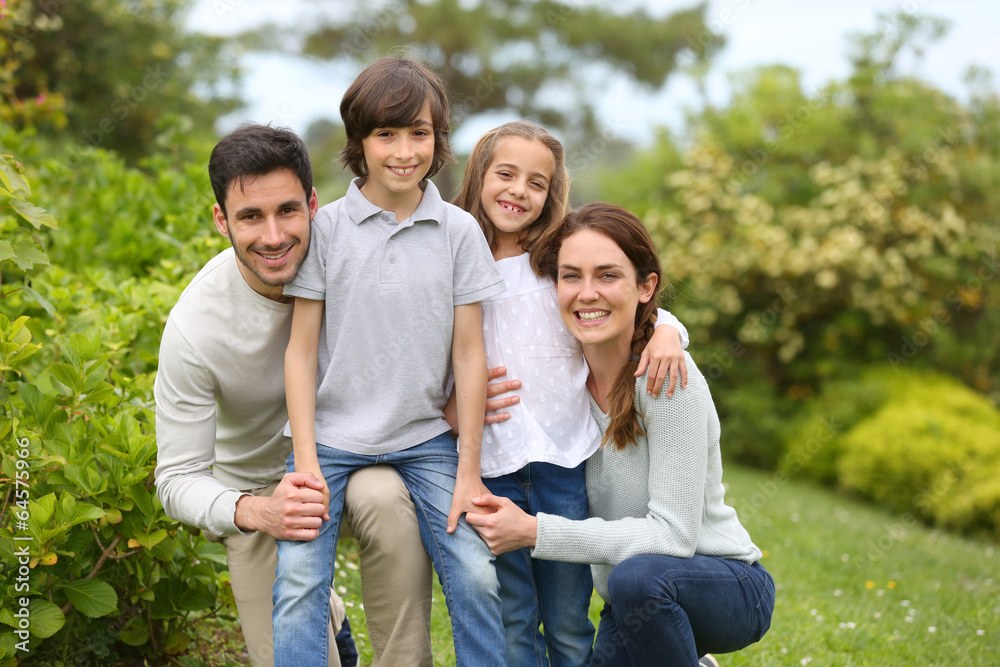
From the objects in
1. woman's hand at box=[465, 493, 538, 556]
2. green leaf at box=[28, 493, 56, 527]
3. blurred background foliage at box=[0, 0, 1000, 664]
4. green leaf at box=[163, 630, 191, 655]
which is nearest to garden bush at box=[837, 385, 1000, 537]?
blurred background foliage at box=[0, 0, 1000, 664]

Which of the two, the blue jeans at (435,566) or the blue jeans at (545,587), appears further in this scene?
the blue jeans at (545,587)

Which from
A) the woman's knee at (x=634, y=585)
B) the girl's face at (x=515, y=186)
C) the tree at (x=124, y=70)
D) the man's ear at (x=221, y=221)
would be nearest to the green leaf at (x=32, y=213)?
the man's ear at (x=221, y=221)

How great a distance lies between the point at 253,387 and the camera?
2471 mm

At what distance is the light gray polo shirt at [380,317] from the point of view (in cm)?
235

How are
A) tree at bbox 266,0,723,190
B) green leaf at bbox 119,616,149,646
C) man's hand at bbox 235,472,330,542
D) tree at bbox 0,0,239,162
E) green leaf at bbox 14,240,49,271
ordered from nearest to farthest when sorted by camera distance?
man's hand at bbox 235,472,330,542, green leaf at bbox 14,240,49,271, green leaf at bbox 119,616,149,646, tree at bbox 0,0,239,162, tree at bbox 266,0,723,190

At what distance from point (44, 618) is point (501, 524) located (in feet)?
4.13

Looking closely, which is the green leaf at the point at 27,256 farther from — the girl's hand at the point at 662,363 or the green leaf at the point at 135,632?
the girl's hand at the point at 662,363

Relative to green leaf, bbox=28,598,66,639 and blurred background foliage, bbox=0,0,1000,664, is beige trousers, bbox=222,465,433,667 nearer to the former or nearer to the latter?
green leaf, bbox=28,598,66,639

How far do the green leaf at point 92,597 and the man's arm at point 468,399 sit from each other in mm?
987

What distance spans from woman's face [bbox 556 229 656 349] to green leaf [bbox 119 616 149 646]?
1619 millimetres

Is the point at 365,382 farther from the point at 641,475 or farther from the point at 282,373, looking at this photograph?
the point at 641,475

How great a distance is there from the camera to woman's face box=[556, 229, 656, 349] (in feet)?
8.11

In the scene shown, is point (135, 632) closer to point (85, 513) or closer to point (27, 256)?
point (85, 513)

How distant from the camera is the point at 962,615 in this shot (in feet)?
13.6
